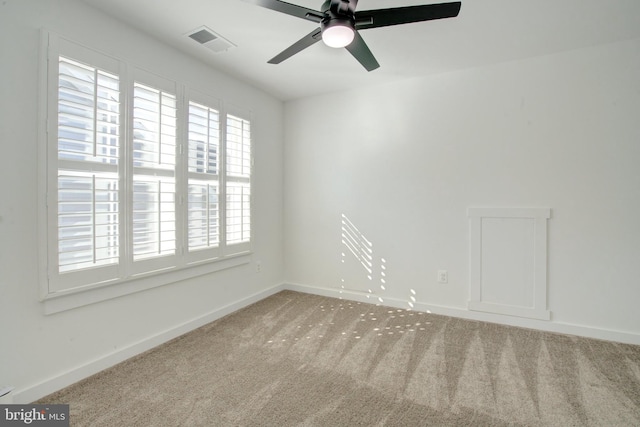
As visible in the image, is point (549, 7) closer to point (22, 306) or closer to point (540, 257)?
point (540, 257)

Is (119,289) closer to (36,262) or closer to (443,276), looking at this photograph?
(36,262)

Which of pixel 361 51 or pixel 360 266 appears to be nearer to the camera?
pixel 361 51

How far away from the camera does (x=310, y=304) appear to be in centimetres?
343

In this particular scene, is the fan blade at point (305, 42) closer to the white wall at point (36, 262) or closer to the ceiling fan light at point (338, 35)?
the ceiling fan light at point (338, 35)

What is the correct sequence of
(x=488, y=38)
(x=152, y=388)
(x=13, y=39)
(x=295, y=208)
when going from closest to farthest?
Result: (x=13, y=39) < (x=152, y=388) < (x=488, y=38) < (x=295, y=208)

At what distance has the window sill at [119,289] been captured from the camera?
1839 millimetres

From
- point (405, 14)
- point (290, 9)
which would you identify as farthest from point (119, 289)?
point (405, 14)

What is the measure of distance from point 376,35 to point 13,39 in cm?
237

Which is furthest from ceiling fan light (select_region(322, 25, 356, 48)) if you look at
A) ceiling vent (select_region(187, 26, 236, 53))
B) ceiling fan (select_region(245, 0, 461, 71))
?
ceiling vent (select_region(187, 26, 236, 53))

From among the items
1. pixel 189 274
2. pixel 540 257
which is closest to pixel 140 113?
pixel 189 274

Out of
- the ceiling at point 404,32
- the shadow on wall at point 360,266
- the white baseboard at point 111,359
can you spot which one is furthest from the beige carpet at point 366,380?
the ceiling at point 404,32

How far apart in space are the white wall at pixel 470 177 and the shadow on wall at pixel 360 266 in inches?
1.0

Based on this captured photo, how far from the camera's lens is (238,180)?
324 centimetres

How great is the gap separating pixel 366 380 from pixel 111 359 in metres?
1.83
